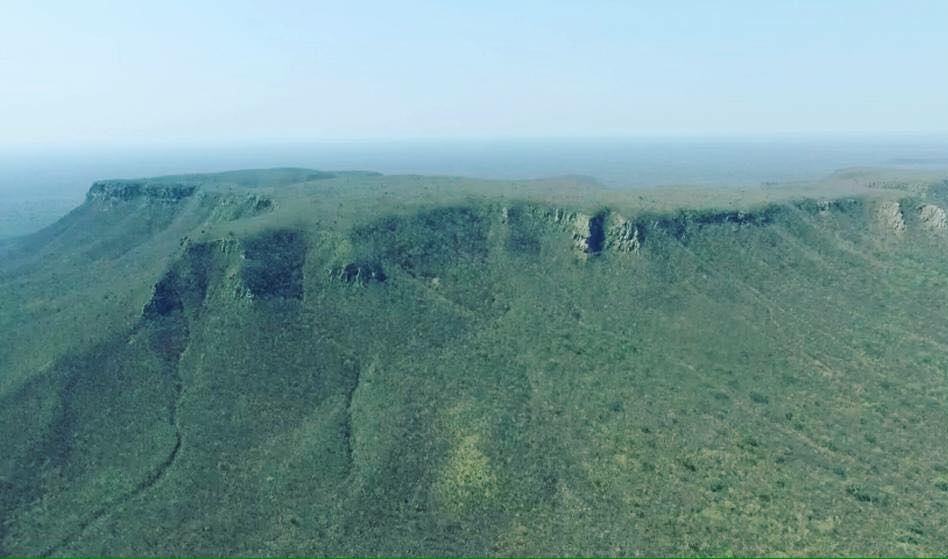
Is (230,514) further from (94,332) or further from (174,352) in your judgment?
(94,332)

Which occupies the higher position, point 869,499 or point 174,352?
point 174,352

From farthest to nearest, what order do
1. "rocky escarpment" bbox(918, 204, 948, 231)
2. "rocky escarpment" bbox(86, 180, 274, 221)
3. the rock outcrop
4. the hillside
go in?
"rocky escarpment" bbox(918, 204, 948, 231) < the rock outcrop < "rocky escarpment" bbox(86, 180, 274, 221) < the hillside

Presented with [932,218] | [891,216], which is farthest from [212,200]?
[932,218]

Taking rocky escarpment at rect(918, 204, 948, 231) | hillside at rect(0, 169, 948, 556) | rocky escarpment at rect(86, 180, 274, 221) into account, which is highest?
rocky escarpment at rect(86, 180, 274, 221)

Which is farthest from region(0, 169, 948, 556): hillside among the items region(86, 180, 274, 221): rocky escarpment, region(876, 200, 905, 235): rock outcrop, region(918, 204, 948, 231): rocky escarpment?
region(918, 204, 948, 231): rocky escarpment

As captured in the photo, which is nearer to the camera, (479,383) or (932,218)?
(479,383)

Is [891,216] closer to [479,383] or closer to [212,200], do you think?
[479,383]

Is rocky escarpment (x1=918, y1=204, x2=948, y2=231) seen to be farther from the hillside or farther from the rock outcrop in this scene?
the hillside

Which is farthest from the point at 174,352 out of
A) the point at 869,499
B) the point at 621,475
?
the point at 869,499
